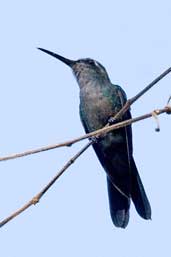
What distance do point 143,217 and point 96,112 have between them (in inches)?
65.5

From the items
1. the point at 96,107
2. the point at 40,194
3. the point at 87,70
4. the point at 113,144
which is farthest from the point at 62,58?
the point at 40,194

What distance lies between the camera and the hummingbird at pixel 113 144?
7922 mm

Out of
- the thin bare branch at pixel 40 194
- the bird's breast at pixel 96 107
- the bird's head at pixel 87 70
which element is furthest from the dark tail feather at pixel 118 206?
the thin bare branch at pixel 40 194

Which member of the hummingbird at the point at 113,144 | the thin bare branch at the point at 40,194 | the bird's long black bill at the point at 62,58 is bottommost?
the thin bare branch at the point at 40,194

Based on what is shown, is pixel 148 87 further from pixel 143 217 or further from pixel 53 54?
pixel 53 54

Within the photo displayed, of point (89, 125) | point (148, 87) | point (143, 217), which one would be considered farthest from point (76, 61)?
point (148, 87)

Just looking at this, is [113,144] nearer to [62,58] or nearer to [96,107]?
[96,107]

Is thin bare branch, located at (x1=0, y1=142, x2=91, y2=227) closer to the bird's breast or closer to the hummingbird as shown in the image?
the hummingbird

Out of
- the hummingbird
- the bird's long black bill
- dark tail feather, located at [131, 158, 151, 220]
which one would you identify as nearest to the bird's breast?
the hummingbird

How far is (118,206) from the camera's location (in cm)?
799

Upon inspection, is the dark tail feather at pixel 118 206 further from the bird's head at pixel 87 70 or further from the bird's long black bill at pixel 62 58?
the bird's long black bill at pixel 62 58

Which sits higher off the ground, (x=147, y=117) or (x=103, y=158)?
(x=103, y=158)

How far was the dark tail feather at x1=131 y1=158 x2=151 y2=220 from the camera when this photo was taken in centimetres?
735

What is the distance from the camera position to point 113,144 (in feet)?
27.1
